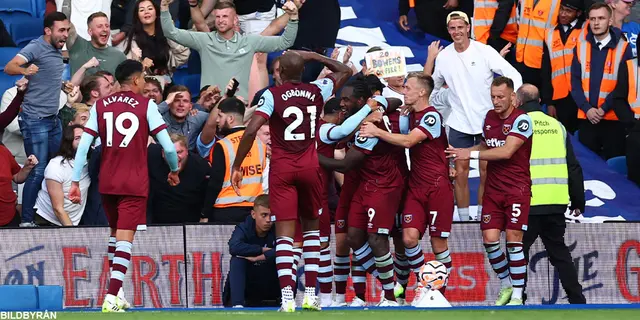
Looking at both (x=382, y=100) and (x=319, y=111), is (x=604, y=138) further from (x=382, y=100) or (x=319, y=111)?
(x=319, y=111)

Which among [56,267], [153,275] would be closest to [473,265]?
[153,275]

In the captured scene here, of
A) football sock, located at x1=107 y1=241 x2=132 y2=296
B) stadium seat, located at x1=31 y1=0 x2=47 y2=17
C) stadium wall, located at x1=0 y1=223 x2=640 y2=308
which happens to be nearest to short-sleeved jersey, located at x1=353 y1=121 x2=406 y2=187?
stadium wall, located at x1=0 y1=223 x2=640 y2=308

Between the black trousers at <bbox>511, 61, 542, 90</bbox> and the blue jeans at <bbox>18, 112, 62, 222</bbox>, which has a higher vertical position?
the black trousers at <bbox>511, 61, 542, 90</bbox>

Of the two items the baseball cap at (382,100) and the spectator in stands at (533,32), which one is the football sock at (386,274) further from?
the spectator in stands at (533,32)

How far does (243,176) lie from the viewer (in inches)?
589

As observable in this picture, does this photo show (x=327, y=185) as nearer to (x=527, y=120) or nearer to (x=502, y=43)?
(x=527, y=120)

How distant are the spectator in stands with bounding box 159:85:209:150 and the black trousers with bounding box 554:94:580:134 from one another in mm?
4866

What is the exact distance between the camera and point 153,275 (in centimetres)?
1489

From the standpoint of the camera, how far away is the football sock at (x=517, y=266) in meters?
13.8

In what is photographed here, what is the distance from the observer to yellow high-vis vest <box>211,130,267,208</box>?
1501cm

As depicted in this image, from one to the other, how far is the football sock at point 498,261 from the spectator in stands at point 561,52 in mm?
4479

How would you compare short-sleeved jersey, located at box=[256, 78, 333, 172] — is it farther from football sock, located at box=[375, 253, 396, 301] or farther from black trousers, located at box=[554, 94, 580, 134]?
black trousers, located at box=[554, 94, 580, 134]

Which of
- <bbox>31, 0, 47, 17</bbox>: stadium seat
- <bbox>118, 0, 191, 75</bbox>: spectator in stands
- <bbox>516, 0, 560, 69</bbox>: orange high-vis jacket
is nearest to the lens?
<bbox>118, 0, 191, 75</bbox>: spectator in stands

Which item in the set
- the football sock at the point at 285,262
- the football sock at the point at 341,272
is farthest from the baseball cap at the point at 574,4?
the football sock at the point at 285,262
